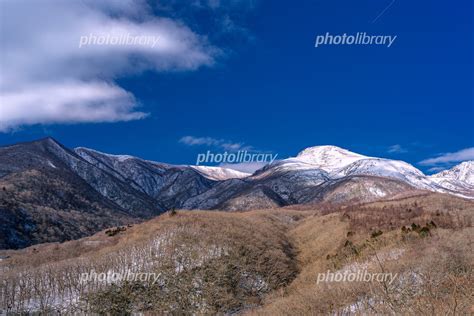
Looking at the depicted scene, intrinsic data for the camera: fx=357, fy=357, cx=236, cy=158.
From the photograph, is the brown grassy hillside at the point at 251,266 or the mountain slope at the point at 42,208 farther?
the mountain slope at the point at 42,208

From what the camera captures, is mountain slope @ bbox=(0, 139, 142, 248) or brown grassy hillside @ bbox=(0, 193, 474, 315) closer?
brown grassy hillside @ bbox=(0, 193, 474, 315)

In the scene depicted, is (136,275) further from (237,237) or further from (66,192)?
(66,192)

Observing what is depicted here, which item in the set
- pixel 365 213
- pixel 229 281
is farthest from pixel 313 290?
pixel 365 213

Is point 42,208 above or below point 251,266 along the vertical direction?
above

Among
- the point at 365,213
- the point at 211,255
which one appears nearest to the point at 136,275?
the point at 211,255

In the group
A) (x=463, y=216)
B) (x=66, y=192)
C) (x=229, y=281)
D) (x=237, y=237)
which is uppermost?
(x=66, y=192)

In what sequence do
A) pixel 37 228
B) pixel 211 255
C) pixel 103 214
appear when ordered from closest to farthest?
1. pixel 211 255
2. pixel 37 228
3. pixel 103 214

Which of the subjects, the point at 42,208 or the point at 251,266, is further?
the point at 42,208

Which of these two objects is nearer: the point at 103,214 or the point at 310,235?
the point at 310,235

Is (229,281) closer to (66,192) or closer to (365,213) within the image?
(365,213)

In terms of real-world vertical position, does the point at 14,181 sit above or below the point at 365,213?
above

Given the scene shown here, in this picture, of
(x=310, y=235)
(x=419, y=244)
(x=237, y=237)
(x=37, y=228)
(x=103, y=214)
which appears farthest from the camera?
(x=103, y=214)
